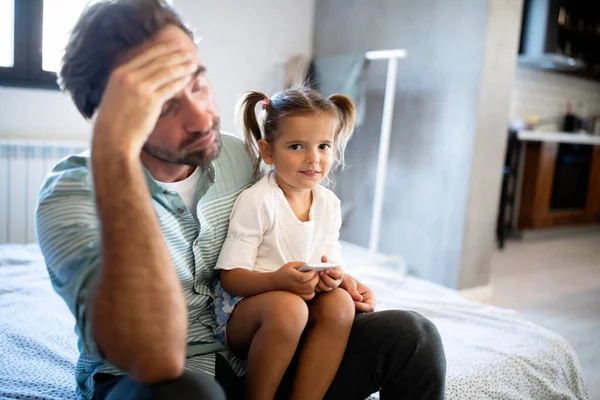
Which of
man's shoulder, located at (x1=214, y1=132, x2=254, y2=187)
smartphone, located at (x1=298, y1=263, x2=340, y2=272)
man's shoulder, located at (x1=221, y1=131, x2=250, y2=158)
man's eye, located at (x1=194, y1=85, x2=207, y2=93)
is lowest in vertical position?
smartphone, located at (x1=298, y1=263, x2=340, y2=272)

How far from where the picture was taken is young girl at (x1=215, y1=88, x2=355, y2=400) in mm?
837

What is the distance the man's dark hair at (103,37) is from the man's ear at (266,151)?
0.34 meters

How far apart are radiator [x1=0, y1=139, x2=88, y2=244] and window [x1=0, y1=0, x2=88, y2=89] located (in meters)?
0.32

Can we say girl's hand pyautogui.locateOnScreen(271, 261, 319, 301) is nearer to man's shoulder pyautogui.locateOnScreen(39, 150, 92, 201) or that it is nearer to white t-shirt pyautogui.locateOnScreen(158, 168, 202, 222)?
white t-shirt pyautogui.locateOnScreen(158, 168, 202, 222)

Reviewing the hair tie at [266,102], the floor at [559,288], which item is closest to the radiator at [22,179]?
the hair tie at [266,102]

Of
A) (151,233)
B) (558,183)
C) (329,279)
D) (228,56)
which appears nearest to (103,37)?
(151,233)

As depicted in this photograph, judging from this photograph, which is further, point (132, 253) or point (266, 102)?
point (266, 102)

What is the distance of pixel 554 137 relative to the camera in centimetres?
407

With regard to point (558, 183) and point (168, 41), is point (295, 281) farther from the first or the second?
point (558, 183)

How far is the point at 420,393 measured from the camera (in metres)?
0.85

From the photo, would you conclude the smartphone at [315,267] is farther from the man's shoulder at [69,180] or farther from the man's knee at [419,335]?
the man's shoulder at [69,180]

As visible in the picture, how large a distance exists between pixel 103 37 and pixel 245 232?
0.40 metres

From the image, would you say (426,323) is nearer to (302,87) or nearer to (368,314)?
(368,314)

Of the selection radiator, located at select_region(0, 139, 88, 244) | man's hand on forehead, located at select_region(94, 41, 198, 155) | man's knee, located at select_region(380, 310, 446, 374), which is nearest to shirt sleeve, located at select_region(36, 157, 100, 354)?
man's hand on forehead, located at select_region(94, 41, 198, 155)
